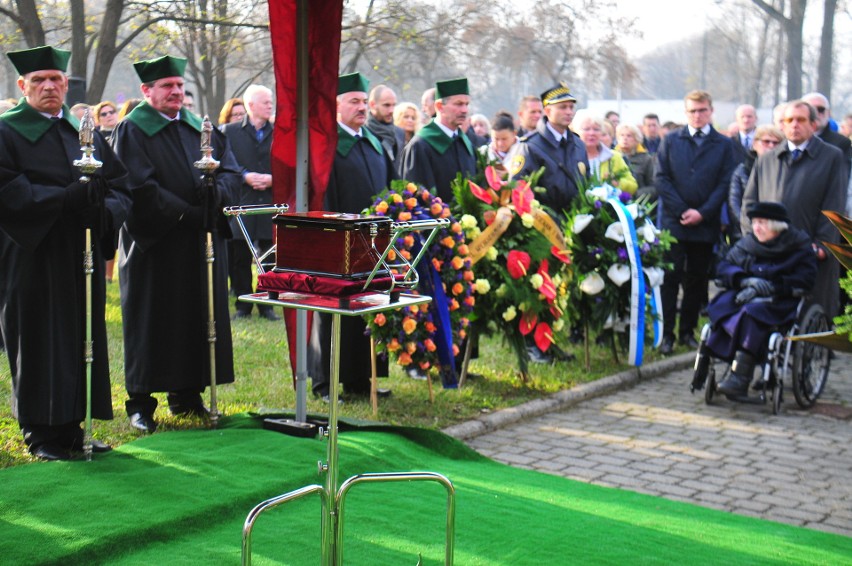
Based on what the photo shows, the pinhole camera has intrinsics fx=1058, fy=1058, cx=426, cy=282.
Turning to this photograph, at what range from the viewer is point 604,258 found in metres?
8.99

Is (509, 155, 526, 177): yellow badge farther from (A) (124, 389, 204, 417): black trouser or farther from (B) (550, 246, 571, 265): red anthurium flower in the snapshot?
(A) (124, 389, 204, 417): black trouser

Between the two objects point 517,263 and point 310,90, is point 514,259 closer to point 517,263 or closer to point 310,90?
point 517,263

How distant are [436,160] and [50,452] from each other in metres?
3.70

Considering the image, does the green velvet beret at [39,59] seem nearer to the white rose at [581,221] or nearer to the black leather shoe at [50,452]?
the black leather shoe at [50,452]

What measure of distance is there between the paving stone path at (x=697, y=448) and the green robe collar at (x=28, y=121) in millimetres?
3171

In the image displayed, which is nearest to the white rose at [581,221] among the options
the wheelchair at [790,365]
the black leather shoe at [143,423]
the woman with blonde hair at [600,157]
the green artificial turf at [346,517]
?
the woman with blonde hair at [600,157]

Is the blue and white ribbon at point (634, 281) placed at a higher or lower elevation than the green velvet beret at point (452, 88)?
lower

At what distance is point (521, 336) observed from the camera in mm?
8242

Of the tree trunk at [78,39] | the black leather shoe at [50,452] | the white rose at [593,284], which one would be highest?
the tree trunk at [78,39]

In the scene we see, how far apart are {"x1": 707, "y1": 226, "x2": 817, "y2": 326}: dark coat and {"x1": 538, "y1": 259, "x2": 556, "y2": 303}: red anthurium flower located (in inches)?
46.7

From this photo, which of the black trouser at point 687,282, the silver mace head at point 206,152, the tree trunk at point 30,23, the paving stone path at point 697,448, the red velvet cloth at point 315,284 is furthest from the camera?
the tree trunk at point 30,23

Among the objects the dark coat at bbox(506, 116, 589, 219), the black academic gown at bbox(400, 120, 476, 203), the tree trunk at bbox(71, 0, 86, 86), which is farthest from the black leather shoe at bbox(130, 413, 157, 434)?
the tree trunk at bbox(71, 0, 86, 86)

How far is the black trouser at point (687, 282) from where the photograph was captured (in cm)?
1026

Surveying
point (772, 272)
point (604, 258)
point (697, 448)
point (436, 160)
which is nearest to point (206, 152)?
point (436, 160)
